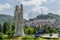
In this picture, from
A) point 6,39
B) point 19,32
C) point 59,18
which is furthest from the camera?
point 59,18

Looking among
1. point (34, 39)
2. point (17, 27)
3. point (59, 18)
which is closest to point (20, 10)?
point (17, 27)

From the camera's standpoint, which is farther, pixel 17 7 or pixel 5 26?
pixel 5 26

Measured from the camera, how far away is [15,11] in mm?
18953

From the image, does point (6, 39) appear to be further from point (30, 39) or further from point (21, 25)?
point (21, 25)

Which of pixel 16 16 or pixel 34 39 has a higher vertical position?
pixel 16 16

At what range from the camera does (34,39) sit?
13570 mm

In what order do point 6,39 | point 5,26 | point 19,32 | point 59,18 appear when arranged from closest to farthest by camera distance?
1. point 6,39
2. point 19,32
3. point 5,26
4. point 59,18

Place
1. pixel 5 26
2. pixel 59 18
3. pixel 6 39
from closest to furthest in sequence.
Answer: pixel 6 39 → pixel 5 26 → pixel 59 18

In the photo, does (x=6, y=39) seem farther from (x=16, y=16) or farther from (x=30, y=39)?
(x=16, y=16)

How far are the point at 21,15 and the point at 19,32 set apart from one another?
73.1 inches

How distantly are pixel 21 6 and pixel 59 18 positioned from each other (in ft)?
116

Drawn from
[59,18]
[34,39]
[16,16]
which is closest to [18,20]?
[16,16]

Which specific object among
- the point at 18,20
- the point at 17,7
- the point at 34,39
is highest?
the point at 17,7

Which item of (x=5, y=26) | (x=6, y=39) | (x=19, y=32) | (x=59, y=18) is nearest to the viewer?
(x=6, y=39)
